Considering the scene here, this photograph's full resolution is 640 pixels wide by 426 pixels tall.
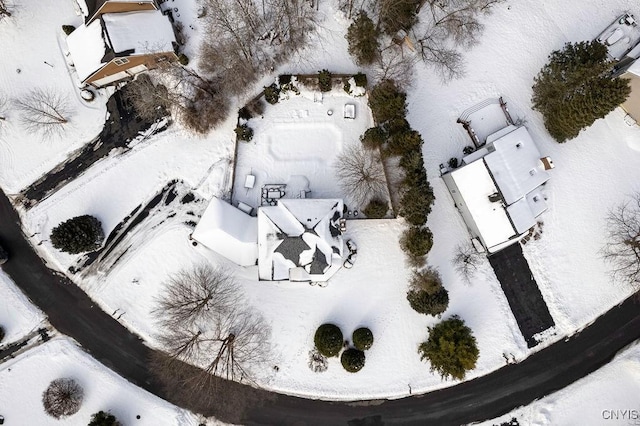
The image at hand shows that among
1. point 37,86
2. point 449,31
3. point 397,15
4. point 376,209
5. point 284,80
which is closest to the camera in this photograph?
point 376,209

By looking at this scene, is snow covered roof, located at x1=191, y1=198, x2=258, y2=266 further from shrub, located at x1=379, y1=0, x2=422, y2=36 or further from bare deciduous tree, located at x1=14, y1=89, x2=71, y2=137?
shrub, located at x1=379, y1=0, x2=422, y2=36

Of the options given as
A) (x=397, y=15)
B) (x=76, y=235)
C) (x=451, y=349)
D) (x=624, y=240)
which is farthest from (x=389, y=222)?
(x=76, y=235)

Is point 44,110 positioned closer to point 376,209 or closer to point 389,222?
point 376,209

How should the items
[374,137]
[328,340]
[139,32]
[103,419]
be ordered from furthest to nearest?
[139,32], [374,137], [103,419], [328,340]

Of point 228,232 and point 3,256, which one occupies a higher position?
point 228,232

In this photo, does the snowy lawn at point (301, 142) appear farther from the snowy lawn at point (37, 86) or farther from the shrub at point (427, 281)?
the snowy lawn at point (37, 86)

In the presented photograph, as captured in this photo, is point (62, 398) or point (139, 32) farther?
point (139, 32)

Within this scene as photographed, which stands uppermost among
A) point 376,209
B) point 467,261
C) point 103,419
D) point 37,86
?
point 37,86
